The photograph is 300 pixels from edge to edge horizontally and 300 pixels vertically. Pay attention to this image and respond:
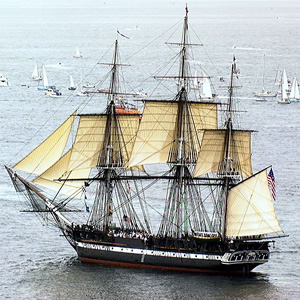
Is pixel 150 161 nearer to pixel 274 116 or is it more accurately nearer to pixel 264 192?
pixel 264 192

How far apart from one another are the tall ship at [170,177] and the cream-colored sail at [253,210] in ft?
0.27

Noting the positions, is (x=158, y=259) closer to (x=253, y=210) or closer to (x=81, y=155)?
(x=253, y=210)

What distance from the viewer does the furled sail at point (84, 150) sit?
96.4 m

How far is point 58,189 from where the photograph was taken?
97750mm

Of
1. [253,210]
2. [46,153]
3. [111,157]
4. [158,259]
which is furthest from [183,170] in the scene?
[46,153]

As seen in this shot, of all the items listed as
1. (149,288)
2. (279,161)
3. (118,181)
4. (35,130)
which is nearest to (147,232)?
(118,181)

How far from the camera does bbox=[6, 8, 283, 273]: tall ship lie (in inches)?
3647

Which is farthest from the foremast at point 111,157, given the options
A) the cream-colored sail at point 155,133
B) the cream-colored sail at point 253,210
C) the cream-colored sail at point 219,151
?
the cream-colored sail at point 253,210

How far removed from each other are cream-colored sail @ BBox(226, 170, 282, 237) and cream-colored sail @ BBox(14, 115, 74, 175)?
608 inches

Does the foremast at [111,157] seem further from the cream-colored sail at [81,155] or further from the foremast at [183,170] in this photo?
the foremast at [183,170]

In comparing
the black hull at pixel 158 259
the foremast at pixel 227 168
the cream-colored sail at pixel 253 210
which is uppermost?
the foremast at pixel 227 168

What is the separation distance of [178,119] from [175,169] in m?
4.96

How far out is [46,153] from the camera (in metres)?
96.6

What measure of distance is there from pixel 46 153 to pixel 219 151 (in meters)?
15.0
